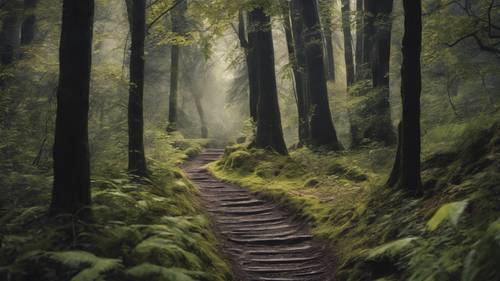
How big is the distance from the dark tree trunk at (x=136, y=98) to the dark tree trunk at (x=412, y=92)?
5608 millimetres

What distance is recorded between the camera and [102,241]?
5227 mm

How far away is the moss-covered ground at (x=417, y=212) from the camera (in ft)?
13.7

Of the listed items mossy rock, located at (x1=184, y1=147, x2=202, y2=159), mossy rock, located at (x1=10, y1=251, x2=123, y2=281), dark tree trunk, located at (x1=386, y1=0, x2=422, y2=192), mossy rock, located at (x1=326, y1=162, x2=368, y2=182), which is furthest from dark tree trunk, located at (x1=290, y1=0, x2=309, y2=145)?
mossy rock, located at (x1=10, y1=251, x2=123, y2=281)

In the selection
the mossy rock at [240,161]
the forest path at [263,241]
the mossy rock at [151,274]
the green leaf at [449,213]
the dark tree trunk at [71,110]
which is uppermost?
the dark tree trunk at [71,110]

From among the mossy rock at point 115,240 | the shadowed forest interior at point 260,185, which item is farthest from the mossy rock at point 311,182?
the mossy rock at point 115,240

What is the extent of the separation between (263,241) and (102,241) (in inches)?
159

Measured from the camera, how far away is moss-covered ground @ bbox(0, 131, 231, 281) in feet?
14.8

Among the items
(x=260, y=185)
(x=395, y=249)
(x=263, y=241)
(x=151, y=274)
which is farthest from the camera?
(x=260, y=185)

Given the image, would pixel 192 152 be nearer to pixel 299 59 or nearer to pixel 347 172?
pixel 299 59

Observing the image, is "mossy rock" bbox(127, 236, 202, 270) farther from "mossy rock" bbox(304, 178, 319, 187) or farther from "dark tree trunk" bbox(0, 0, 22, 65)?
"dark tree trunk" bbox(0, 0, 22, 65)

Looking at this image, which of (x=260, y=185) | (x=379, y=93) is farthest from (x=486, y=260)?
(x=379, y=93)

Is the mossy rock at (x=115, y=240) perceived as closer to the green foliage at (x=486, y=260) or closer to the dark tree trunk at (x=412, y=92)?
the green foliage at (x=486, y=260)

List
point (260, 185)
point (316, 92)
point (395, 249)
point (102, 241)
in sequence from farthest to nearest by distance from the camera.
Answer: point (316, 92) < point (260, 185) < point (102, 241) < point (395, 249)

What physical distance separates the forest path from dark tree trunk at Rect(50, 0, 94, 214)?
9.75ft
